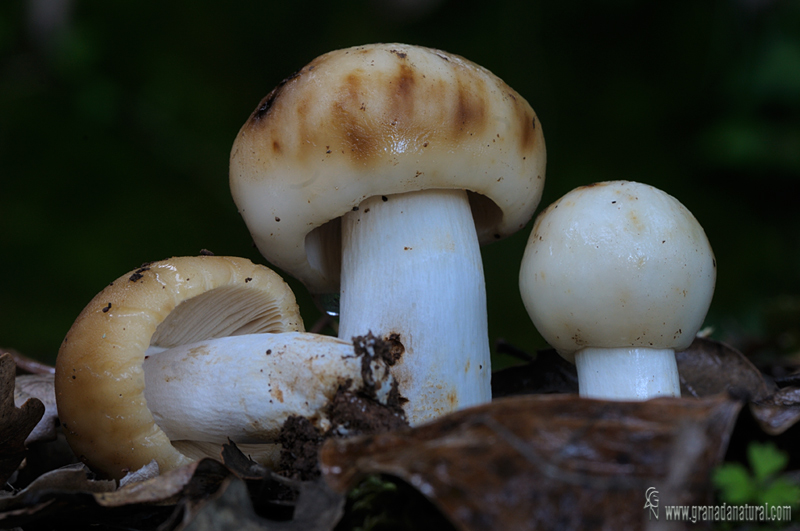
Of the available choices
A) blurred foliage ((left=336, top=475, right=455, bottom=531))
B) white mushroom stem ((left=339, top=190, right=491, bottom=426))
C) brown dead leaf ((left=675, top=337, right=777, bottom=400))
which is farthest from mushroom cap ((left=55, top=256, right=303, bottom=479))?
brown dead leaf ((left=675, top=337, right=777, bottom=400))

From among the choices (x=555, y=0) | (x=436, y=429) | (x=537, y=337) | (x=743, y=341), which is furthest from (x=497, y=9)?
(x=436, y=429)

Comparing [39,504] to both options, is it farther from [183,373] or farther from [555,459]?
[555,459]

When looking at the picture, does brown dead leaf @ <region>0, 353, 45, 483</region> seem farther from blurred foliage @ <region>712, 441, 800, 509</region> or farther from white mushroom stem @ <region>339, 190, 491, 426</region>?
blurred foliage @ <region>712, 441, 800, 509</region>

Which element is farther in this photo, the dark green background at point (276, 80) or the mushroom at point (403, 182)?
the dark green background at point (276, 80)

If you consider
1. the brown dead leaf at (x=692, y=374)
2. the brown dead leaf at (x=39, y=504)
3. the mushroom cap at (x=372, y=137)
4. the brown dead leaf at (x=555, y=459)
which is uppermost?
the mushroom cap at (x=372, y=137)

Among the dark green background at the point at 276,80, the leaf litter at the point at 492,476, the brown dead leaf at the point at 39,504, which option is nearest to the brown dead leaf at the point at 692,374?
the leaf litter at the point at 492,476

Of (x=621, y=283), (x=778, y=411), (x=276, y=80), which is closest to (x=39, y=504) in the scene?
(x=621, y=283)

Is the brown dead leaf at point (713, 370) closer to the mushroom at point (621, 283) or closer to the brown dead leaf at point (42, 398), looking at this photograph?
the mushroom at point (621, 283)
